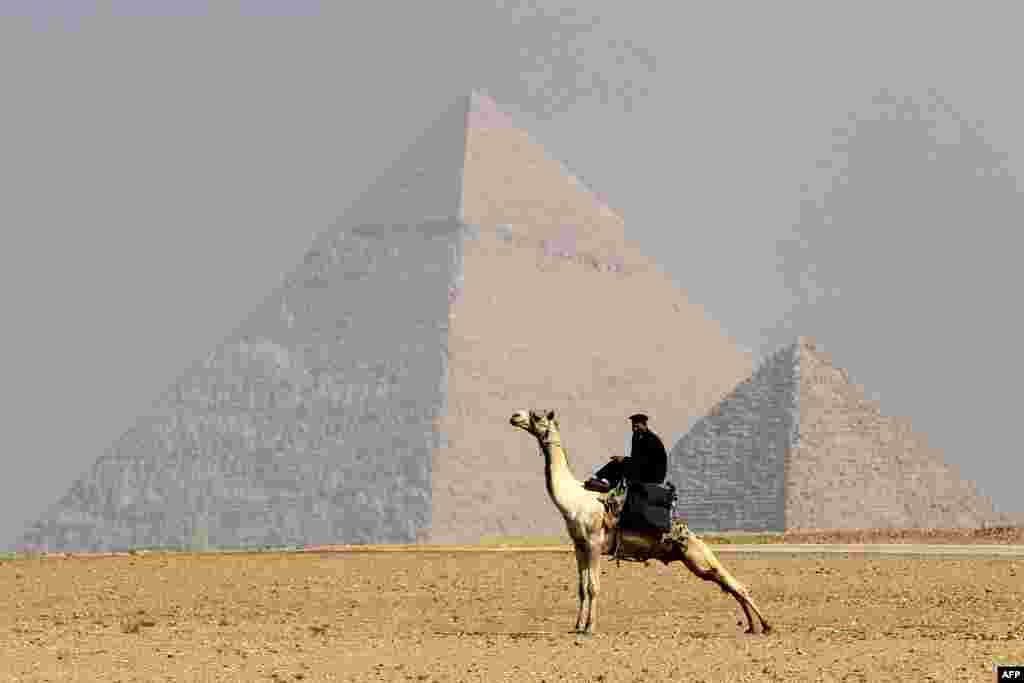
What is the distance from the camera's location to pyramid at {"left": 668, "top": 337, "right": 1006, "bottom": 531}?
95562 millimetres

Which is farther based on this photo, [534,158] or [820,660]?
[534,158]

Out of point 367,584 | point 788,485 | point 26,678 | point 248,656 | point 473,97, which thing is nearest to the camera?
point 26,678

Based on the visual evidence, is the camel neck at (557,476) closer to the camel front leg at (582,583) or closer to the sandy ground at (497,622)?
the camel front leg at (582,583)

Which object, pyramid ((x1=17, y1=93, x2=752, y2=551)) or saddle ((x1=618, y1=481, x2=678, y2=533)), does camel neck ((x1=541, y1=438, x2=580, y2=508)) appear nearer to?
saddle ((x1=618, y1=481, x2=678, y2=533))

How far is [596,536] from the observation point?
89.1 feet

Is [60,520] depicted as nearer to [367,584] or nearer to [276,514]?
[276,514]

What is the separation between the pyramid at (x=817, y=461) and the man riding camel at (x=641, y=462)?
222ft

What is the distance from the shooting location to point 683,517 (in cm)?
9581

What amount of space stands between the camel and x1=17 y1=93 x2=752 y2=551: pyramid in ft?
302

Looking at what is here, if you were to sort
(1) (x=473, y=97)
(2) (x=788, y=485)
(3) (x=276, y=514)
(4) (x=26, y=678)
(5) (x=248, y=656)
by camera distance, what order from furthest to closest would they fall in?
(1) (x=473, y=97) < (3) (x=276, y=514) < (2) (x=788, y=485) < (5) (x=248, y=656) < (4) (x=26, y=678)

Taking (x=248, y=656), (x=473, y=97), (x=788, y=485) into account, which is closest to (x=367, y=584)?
(x=248, y=656)

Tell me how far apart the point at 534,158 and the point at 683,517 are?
180ft

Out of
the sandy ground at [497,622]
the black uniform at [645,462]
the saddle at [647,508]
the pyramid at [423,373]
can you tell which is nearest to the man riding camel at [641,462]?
the black uniform at [645,462]

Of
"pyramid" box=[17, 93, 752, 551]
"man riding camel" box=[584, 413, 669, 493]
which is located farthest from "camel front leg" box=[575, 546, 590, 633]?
"pyramid" box=[17, 93, 752, 551]
